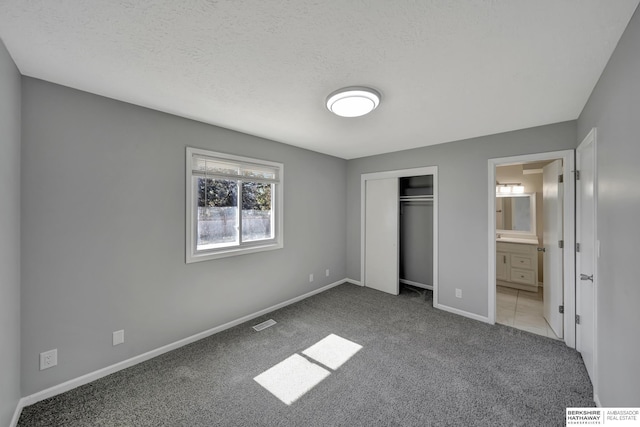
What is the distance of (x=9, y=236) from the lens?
1.57 metres

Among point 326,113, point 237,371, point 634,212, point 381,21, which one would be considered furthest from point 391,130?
point 237,371

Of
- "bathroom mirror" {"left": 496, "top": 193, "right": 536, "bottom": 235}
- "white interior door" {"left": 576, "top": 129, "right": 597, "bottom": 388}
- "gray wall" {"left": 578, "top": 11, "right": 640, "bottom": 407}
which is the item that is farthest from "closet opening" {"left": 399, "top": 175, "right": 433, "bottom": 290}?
"gray wall" {"left": 578, "top": 11, "right": 640, "bottom": 407}

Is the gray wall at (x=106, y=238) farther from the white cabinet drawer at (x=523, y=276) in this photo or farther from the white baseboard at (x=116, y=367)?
the white cabinet drawer at (x=523, y=276)

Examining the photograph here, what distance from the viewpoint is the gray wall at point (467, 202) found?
3.00 metres

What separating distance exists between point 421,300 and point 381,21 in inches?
150

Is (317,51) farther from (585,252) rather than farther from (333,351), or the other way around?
(585,252)

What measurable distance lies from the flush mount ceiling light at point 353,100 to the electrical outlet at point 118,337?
2.80 m

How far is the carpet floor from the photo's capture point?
1.70 metres

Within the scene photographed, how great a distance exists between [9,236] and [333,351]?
2.69 metres

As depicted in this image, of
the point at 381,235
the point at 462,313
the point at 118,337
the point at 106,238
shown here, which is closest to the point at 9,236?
the point at 106,238

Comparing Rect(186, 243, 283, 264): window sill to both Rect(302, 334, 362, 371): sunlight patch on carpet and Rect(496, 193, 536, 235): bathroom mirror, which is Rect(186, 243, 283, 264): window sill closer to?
Rect(302, 334, 362, 371): sunlight patch on carpet

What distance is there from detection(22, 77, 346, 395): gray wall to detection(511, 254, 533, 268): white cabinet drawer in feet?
15.2

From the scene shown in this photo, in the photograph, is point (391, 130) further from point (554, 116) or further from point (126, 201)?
point (126, 201)

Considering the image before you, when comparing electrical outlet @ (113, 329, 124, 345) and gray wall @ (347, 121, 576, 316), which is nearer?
electrical outlet @ (113, 329, 124, 345)
